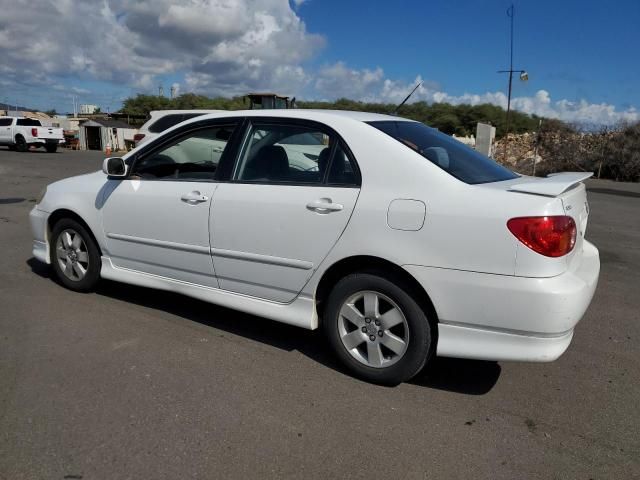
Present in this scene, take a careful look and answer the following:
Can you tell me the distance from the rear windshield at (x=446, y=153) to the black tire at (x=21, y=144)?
29.0 meters

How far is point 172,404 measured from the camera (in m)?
3.09

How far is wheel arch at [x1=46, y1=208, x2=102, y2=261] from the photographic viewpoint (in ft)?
15.5

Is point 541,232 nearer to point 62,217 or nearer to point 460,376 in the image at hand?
point 460,376

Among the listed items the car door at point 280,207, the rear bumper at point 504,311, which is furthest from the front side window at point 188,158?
the rear bumper at point 504,311

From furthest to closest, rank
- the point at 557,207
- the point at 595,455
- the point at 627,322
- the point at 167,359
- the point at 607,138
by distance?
the point at 607,138, the point at 627,322, the point at 167,359, the point at 557,207, the point at 595,455

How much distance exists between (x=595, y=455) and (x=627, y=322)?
2306 millimetres

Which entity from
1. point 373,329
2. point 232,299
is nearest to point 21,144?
point 232,299

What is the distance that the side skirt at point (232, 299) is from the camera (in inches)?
143

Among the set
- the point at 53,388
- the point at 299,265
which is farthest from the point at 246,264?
the point at 53,388

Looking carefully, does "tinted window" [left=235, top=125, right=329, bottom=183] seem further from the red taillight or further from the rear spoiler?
the red taillight

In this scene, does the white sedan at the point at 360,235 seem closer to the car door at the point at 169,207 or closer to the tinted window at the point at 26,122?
the car door at the point at 169,207

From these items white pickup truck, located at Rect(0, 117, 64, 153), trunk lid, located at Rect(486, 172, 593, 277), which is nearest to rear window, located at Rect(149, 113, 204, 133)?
trunk lid, located at Rect(486, 172, 593, 277)

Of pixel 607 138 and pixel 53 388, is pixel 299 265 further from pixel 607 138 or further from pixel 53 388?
pixel 607 138

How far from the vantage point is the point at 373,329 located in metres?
3.35
